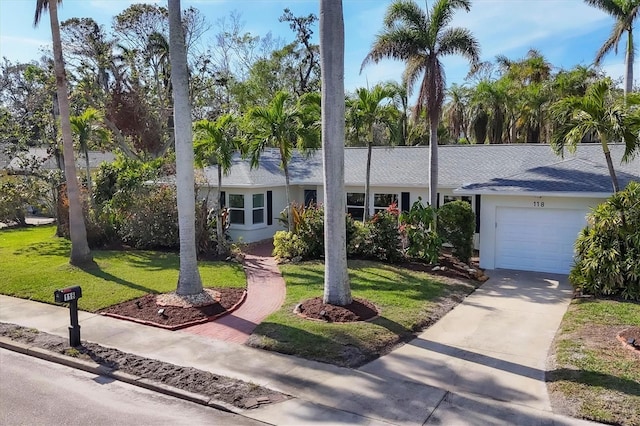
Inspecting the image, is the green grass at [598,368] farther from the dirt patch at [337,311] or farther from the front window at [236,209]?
the front window at [236,209]

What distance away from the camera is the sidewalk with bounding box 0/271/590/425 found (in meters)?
6.18

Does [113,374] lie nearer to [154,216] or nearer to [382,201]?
[154,216]

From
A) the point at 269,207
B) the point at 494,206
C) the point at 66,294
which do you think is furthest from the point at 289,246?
the point at 66,294

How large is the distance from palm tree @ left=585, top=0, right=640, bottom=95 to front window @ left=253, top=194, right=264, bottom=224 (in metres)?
16.7

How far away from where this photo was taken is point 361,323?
9.48m

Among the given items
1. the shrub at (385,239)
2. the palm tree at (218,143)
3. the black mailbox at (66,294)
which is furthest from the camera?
the palm tree at (218,143)

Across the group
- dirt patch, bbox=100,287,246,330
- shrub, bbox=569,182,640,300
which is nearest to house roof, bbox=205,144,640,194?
shrub, bbox=569,182,640,300

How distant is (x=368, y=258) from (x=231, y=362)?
859cm

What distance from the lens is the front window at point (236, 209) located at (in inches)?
802

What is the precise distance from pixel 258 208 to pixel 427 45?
9.64 metres

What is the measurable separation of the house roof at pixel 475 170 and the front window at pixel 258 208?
2.72 feet

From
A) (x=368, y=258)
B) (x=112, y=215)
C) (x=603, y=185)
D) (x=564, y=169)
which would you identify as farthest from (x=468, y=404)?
(x=112, y=215)

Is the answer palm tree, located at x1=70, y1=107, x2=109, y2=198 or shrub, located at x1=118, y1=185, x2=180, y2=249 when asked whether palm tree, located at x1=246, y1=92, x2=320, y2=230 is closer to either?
shrub, located at x1=118, y1=185, x2=180, y2=249

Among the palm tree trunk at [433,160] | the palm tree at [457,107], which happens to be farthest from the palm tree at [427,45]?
the palm tree at [457,107]
